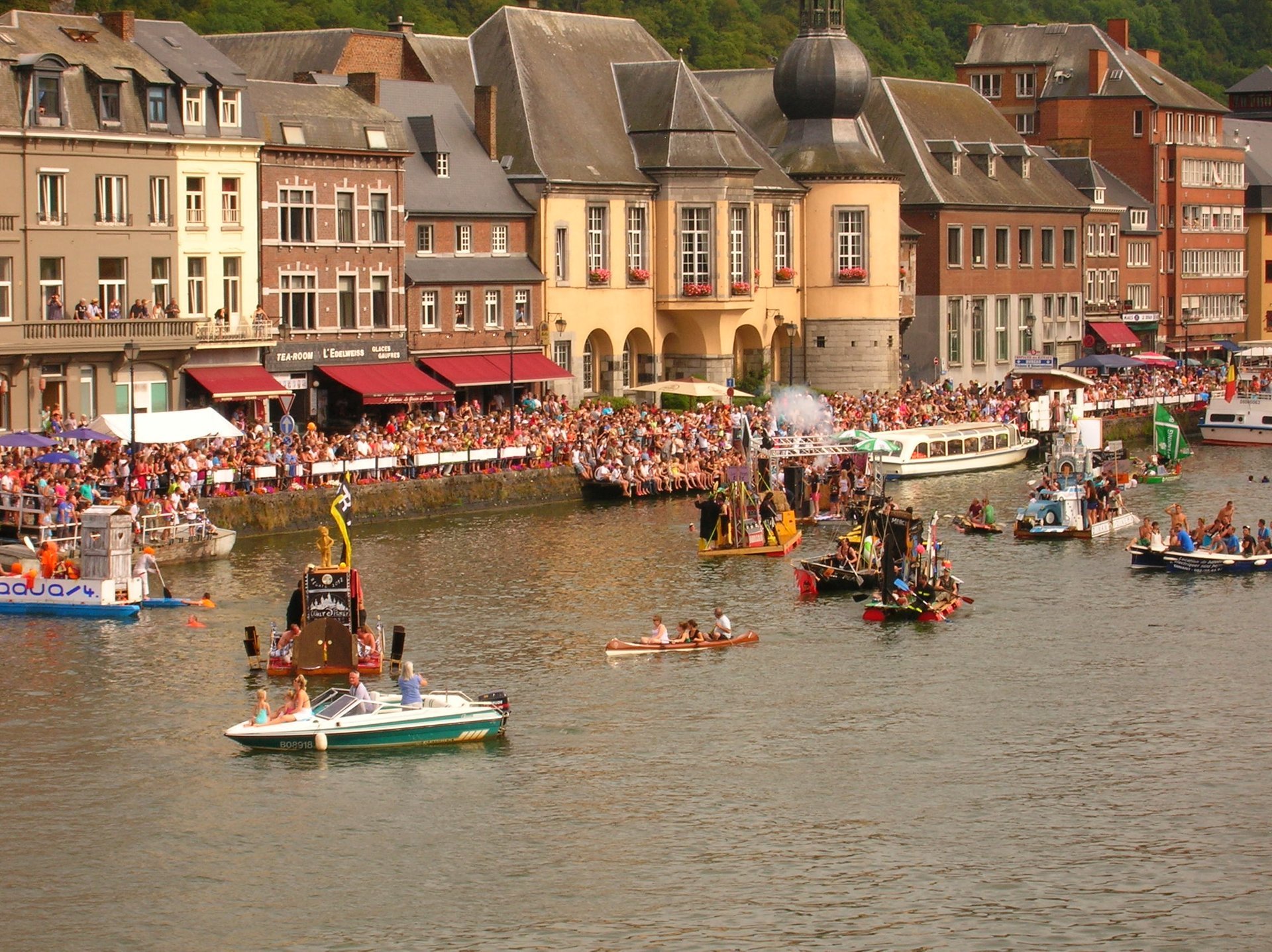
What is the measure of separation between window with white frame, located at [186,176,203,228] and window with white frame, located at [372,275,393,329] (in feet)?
25.8

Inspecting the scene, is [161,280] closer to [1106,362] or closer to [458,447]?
[458,447]

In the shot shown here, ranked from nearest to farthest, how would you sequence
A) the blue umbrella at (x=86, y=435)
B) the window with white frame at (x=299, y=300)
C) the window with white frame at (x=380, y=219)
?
the blue umbrella at (x=86, y=435), the window with white frame at (x=299, y=300), the window with white frame at (x=380, y=219)

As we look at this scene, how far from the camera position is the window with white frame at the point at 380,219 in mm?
80438

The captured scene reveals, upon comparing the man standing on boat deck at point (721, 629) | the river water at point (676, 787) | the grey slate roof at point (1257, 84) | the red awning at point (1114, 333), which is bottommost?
the river water at point (676, 787)

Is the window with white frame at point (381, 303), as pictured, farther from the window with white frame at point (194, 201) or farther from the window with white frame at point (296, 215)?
the window with white frame at point (194, 201)

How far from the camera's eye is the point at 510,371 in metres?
83.3

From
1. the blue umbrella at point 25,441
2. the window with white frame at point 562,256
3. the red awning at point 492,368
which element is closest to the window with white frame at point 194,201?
the red awning at point 492,368

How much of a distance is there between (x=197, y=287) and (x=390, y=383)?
765cm

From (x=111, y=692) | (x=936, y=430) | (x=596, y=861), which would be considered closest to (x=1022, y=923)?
(x=596, y=861)

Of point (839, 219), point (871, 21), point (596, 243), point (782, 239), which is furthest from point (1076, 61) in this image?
point (596, 243)

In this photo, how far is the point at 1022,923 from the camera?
105ft

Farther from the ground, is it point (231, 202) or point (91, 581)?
point (231, 202)

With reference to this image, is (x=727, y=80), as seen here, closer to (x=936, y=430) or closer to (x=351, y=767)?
(x=936, y=430)

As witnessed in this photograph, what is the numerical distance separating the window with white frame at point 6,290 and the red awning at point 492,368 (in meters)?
17.8
